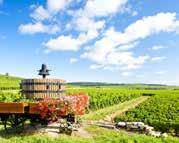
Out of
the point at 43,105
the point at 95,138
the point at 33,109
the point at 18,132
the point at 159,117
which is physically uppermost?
the point at 43,105

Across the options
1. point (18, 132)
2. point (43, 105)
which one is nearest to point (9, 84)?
point (18, 132)

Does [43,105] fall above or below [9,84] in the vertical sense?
below

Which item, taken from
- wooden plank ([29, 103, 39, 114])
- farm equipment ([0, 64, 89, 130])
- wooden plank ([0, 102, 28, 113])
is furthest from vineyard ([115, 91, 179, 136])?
wooden plank ([0, 102, 28, 113])

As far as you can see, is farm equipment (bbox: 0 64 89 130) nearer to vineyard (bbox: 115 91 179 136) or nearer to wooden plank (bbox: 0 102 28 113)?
wooden plank (bbox: 0 102 28 113)

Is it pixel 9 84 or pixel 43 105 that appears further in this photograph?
pixel 9 84

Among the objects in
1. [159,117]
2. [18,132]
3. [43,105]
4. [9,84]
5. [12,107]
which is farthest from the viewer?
[9,84]

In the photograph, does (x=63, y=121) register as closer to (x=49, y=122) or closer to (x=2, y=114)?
(x=49, y=122)

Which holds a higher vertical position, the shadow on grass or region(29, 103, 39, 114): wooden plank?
region(29, 103, 39, 114): wooden plank

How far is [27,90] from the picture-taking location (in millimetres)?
19141

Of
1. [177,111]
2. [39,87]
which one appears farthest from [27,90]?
[177,111]

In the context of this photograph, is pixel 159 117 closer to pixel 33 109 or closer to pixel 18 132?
pixel 18 132

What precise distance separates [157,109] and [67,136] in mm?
23787

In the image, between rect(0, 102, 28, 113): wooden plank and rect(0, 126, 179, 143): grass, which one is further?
rect(0, 102, 28, 113): wooden plank

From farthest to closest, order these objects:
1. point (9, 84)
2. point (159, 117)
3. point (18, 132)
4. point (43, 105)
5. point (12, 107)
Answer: point (9, 84), point (159, 117), point (18, 132), point (12, 107), point (43, 105)
